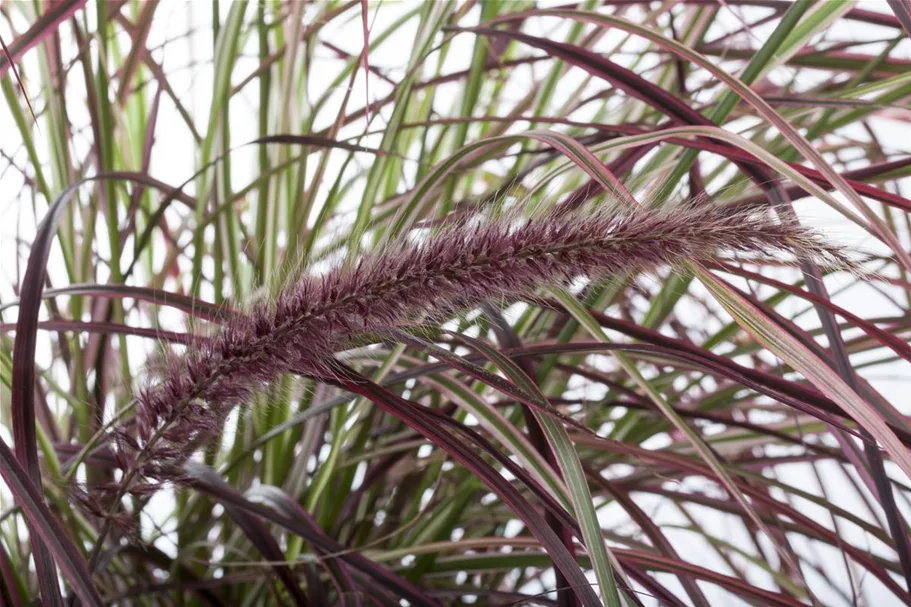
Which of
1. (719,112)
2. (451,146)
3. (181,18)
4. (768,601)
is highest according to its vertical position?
(181,18)

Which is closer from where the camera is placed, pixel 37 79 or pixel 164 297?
pixel 164 297

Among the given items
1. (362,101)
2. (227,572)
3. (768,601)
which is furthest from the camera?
(362,101)

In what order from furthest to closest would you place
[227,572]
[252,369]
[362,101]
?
[362,101], [227,572], [252,369]

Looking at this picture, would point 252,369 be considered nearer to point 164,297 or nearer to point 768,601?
point 164,297

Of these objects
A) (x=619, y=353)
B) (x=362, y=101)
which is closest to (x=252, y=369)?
(x=619, y=353)

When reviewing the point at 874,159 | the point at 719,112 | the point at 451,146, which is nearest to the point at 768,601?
the point at 719,112

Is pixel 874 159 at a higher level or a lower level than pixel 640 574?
higher

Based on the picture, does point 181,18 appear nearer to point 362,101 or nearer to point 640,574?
point 362,101
